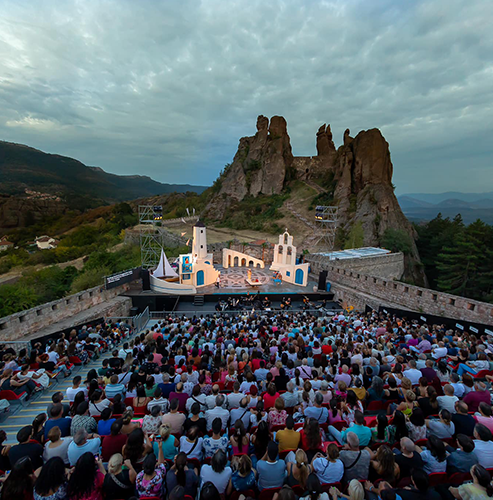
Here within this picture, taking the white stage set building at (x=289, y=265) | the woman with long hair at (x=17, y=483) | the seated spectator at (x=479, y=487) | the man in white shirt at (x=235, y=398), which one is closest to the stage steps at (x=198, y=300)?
the white stage set building at (x=289, y=265)

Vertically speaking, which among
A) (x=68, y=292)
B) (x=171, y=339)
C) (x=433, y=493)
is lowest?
(x=68, y=292)

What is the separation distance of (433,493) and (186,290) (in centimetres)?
1984

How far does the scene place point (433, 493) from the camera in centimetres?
276

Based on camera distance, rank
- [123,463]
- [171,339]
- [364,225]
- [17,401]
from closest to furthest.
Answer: [123,463] → [17,401] → [171,339] → [364,225]

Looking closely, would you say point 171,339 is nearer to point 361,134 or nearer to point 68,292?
point 68,292

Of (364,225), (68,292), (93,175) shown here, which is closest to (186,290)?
(68,292)

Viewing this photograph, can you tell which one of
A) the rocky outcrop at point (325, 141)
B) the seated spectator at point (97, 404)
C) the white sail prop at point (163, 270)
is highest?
the rocky outcrop at point (325, 141)

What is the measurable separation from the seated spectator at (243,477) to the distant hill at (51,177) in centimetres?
11869

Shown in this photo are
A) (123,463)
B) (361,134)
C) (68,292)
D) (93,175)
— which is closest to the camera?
(123,463)

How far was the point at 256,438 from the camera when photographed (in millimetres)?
3707

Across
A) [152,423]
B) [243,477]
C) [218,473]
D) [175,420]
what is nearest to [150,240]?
[152,423]

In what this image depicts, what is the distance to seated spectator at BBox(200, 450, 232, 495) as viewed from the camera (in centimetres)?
298

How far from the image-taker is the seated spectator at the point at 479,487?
8.54 feet

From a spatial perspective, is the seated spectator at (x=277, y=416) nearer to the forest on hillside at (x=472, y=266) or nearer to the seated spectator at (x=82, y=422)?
the seated spectator at (x=82, y=422)
